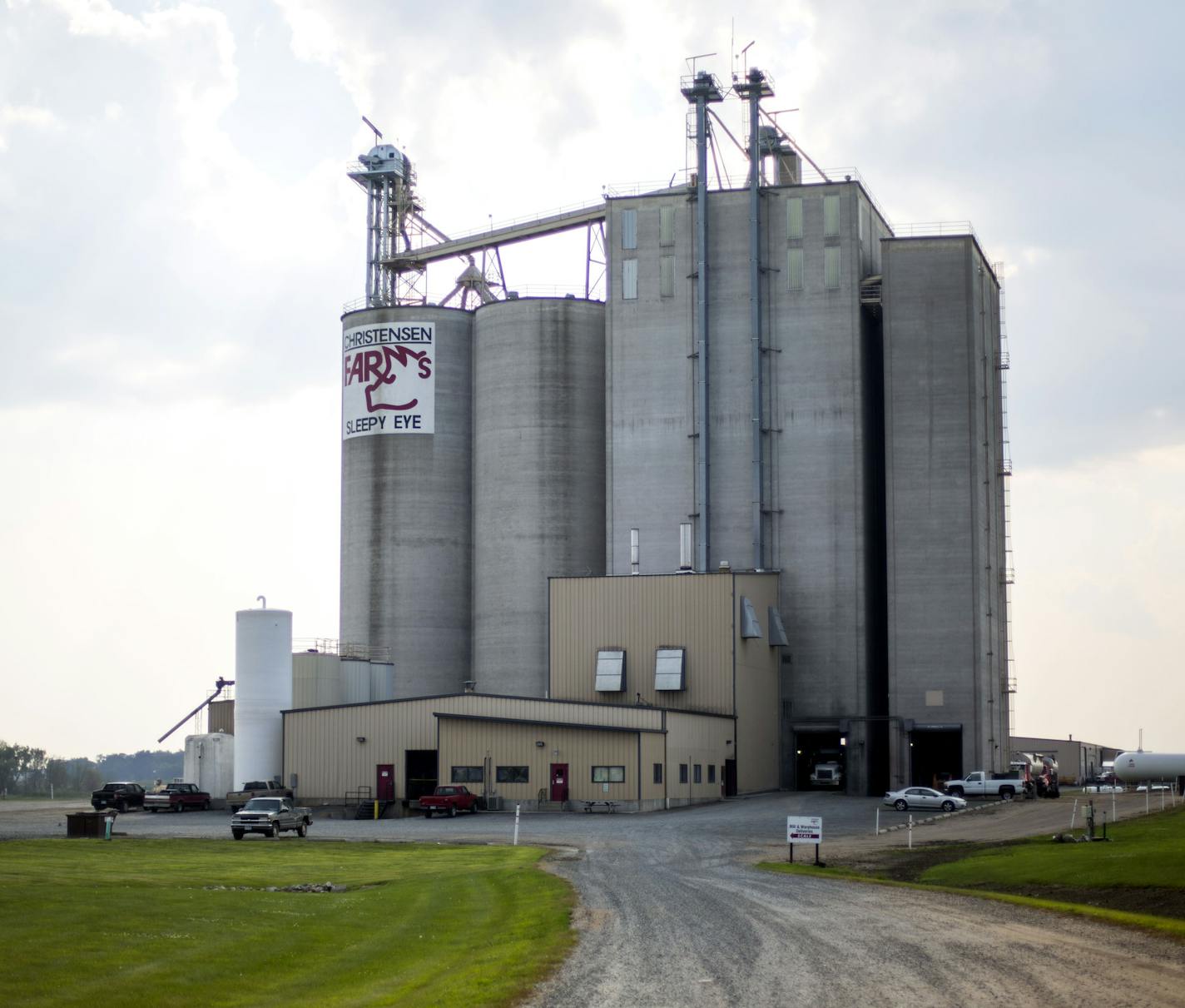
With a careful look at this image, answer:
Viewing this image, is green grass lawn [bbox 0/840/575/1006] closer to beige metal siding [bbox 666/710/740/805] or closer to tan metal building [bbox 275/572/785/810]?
A: tan metal building [bbox 275/572/785/810]

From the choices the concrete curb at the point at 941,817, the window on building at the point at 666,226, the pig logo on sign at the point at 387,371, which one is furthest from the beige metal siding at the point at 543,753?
the window on building at the point at 666,226

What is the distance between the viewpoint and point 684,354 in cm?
9500

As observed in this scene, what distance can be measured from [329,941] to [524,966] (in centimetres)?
493

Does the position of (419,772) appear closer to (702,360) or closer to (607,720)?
(607,720)

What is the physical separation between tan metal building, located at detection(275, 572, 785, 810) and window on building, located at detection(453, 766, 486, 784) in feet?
0.23

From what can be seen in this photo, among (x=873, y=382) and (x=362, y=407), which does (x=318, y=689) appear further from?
(x=873, y=382)

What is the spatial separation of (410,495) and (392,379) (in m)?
7.65

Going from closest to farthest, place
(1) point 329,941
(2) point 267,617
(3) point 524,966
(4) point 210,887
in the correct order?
1. (3) point 524,966
2. (1) point 329,941
3. (4) point 210,887
4. (2) point 267,617

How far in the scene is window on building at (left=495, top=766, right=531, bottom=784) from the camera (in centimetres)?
7562

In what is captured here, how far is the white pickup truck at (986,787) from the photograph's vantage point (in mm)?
82250

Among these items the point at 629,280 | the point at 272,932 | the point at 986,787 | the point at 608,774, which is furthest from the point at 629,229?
the point at 272,932

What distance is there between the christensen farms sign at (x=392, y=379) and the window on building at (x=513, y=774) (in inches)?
1238

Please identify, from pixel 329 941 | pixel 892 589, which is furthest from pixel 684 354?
pixel 329 941

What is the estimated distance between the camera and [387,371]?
102375 millimetres
